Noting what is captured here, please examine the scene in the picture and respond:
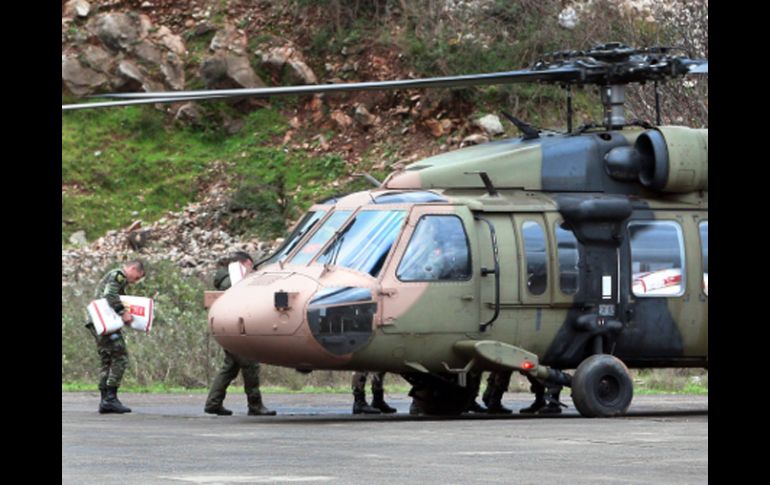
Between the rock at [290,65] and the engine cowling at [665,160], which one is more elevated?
the rock at [290,65]

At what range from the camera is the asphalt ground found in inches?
366

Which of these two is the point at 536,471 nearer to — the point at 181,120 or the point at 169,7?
the point at 181,120

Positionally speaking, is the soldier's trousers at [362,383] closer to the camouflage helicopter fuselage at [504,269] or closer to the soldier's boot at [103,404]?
the camouflage helicopter fuselage at [504,269]

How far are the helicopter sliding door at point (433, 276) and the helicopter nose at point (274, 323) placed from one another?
0.74 meters

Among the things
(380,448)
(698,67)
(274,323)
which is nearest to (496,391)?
(274,323)

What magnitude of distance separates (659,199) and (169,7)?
31542 mm

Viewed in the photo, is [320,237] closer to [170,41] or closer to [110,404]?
[110,404]

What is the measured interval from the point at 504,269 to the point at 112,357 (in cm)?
449

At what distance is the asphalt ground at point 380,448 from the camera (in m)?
9.29

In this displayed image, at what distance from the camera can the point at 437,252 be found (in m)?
15.4

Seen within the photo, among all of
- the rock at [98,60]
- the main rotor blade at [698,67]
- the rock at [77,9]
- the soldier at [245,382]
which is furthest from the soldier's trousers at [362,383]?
the rock at [77,9]

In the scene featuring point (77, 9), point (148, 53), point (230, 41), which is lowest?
point (148, 53)
